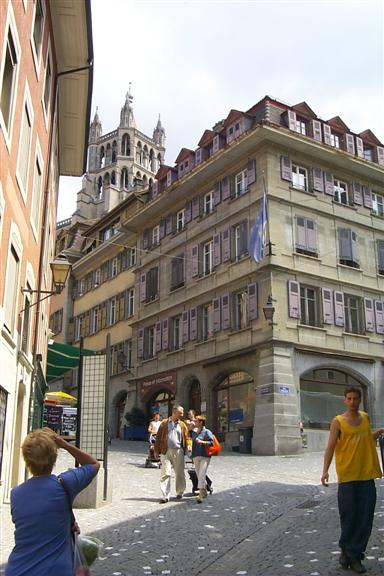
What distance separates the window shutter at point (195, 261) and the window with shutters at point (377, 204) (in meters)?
8.33

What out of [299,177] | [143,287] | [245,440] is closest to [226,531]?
[245,440]

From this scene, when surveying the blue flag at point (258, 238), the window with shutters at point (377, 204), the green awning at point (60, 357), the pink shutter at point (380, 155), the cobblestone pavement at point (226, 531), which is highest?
the pink shutter at point (380, 155)

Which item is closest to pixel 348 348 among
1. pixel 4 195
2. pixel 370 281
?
pixel 370 281

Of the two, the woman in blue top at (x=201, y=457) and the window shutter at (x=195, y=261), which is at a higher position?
the window shutter at (x=195, y=261)

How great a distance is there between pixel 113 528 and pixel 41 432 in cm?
601

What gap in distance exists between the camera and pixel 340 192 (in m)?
29.5

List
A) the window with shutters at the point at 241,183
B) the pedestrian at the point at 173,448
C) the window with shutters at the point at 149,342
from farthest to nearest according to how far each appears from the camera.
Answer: the window with shutters at the point at 149,342 → the window with shutters at the point at 241,183 → the pedestrian at the point at 173,448

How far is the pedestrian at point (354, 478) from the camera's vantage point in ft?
20.2

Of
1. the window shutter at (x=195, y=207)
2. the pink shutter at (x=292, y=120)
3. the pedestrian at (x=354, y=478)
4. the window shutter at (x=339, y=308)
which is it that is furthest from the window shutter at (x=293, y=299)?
the pedestrian at (x=354, y=478)

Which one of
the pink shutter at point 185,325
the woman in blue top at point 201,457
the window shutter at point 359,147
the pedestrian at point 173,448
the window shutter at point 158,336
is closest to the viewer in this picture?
the woman in blue top at point 201,457

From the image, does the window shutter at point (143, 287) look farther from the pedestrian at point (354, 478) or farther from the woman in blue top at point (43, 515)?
the woman in blue top at point (43, 515)

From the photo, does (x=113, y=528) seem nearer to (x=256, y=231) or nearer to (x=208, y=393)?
(x=256, y=231)

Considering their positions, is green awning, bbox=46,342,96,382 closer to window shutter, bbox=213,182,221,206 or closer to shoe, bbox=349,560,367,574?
window shutter, bbox=213,182,221,206

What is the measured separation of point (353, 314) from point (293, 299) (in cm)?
371
